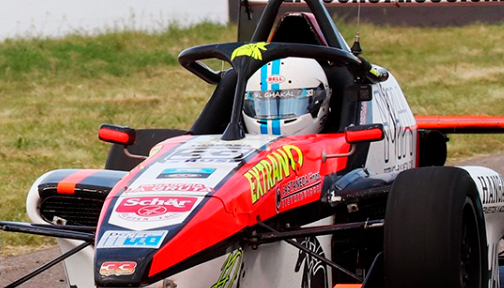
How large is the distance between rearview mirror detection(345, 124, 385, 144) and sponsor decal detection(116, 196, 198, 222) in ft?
3.46

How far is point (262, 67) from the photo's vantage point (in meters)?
6.07

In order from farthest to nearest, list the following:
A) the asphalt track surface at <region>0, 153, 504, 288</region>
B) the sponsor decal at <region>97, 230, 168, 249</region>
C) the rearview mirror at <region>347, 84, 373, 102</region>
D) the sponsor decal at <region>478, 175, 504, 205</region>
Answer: the asphalt track surface at <region>0, 153, 504, 288</region> → the rearview mirror at <region>347, 84, 373, 102</region> → the sponsor decal at <region>478, 175, 504, 205</region> → the sponsor decal at <region>97, 230, 168, 249</region>

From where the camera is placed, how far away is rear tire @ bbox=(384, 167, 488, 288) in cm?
455

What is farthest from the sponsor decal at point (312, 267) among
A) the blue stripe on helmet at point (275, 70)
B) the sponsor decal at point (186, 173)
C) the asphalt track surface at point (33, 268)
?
the asphalt track surface at point (33, 268)

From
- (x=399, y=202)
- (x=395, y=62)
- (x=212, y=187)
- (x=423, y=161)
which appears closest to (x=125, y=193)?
(x=212, y=187)

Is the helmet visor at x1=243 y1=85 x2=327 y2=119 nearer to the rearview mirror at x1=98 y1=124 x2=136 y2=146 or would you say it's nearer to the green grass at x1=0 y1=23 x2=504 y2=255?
the rearview mirror at x1=98 y1=124 x2=136 y2=146

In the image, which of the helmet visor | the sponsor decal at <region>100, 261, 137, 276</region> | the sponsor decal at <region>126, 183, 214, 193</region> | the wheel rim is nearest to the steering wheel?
the helmet visor

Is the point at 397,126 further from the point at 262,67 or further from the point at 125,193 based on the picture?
the point at 125,193

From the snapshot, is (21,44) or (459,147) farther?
(21,44)

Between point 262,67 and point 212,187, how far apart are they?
142 centimetres

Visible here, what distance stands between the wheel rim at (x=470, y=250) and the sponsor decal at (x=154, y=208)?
1189 millimetres

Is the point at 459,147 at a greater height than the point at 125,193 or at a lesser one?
lesser

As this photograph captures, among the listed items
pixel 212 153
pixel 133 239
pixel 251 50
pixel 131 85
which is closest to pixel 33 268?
pixel 251 50

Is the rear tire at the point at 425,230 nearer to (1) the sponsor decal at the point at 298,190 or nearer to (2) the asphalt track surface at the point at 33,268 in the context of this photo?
(1) the sponsor decal at the point at 298,190
